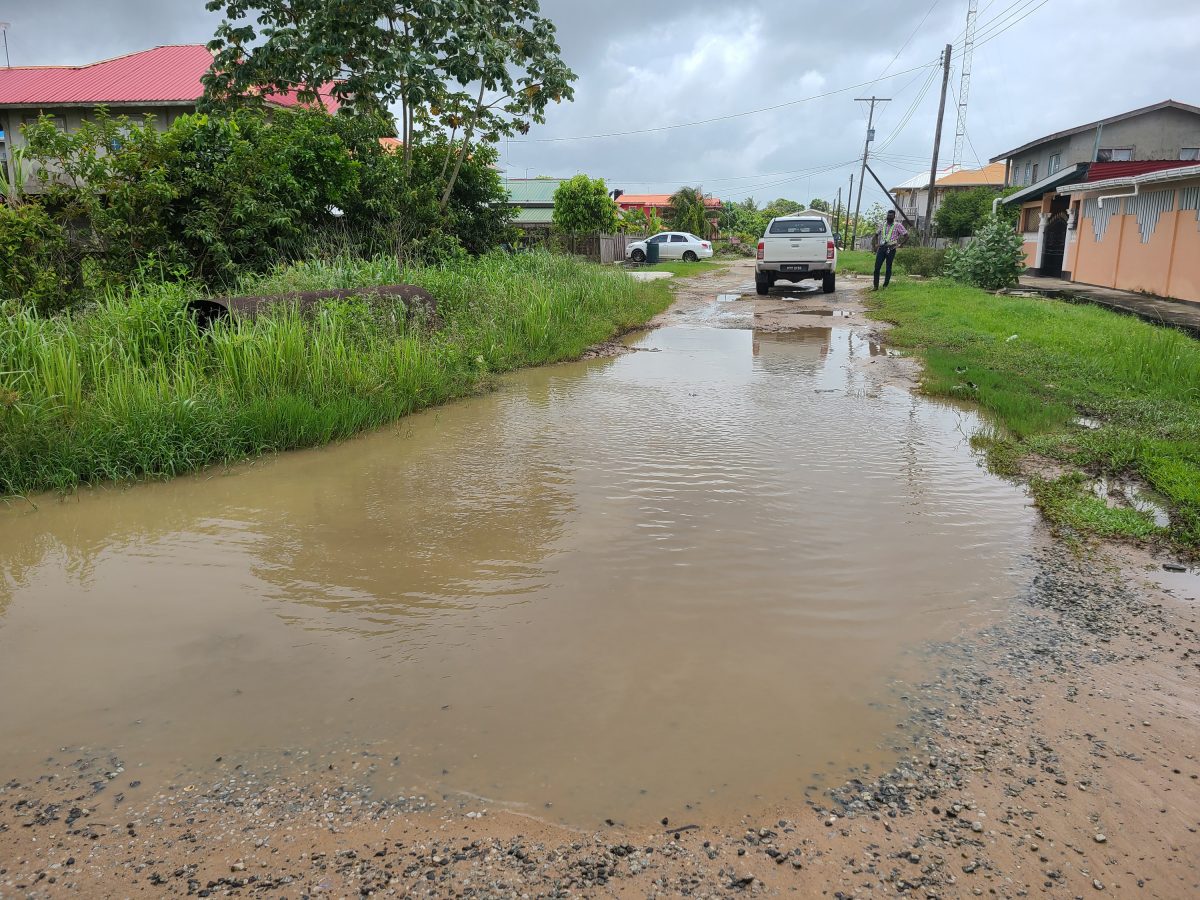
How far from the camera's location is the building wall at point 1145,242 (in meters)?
17.0

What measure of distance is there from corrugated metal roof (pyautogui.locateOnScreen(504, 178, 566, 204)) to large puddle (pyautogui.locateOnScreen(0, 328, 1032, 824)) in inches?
1751

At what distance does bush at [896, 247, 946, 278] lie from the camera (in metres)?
25.8

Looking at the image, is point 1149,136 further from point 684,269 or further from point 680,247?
point 684,269

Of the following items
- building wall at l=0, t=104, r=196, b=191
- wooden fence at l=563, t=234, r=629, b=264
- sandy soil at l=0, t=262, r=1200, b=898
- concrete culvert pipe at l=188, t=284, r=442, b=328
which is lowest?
sandy soil at l=0, t=262, r=1200, b=898

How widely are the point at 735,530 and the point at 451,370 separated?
5152 millimetres

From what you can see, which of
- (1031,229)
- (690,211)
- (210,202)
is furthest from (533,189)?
(210,202)

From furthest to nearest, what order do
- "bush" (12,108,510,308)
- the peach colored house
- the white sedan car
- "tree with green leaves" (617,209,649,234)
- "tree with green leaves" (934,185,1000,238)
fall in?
"tree with green leaves" (617,209,649,234) → "tree with green leaves" (934,185,1000,238) → the white sedan car → the peach colored house → "bush" (12,108,510,308)

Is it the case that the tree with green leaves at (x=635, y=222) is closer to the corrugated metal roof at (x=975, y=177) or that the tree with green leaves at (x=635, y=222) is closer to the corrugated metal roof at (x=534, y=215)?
the corrugated metal roof at (x=534, y=215)

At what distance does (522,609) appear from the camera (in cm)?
405

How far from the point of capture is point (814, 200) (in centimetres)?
9956

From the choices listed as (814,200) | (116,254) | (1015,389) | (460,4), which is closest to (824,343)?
(1015,389)

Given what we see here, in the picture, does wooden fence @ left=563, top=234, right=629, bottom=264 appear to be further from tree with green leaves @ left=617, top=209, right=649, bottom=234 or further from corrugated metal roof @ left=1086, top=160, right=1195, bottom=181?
corrugated metal roof @ left=1086, top=160, right=1195, bottom=181

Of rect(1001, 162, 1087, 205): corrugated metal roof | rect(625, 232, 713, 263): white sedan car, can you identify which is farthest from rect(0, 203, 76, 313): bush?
rect(625, 232, 713, 263): white sedan car

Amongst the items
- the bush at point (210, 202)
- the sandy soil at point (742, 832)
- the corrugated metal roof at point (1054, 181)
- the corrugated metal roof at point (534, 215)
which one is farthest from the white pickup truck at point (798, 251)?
the corrugated metal roof at point (534, 215)
